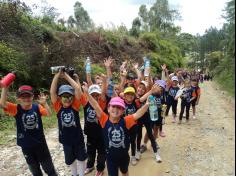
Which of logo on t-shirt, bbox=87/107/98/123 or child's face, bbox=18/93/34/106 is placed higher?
child's face, bbox=18/93/34/106

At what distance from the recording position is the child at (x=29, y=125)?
560 centimetres

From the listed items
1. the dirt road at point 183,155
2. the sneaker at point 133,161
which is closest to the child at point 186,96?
the dirt road at point 183,155

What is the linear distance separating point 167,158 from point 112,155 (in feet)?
9.74

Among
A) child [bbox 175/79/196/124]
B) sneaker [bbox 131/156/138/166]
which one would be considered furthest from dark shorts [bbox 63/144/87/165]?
child [bbox 175/79/196/124]

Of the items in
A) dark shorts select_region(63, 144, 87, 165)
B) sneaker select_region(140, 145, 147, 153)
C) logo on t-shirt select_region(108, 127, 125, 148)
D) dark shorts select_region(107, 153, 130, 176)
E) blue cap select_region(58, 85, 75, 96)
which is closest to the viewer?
logo on t-shirt select_region(108, 127, 125, 148)

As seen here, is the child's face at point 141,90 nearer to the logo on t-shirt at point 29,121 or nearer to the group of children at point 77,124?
the group of children at point 77,124

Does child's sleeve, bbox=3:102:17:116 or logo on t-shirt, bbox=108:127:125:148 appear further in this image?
child's sleeve, bbox=3:102:17:116

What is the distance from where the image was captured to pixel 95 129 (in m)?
6.42

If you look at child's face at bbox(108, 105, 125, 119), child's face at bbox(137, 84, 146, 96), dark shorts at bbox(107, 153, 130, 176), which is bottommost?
dark shorts at bbox(107, 153, 130, 176)

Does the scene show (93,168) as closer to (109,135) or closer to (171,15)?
(109,135)

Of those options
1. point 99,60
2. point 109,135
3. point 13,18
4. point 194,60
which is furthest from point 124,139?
point 194,60

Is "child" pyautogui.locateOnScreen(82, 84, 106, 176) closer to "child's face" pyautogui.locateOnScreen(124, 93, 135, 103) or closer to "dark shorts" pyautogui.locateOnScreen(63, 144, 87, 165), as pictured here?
"child's face" pyautogui.locateOnScreen(124, 93, 135, 103)

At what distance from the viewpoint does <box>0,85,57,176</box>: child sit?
5598 millimetres

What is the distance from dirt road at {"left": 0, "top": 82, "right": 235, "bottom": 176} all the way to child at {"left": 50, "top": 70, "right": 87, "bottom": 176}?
1292 millimetres
